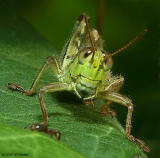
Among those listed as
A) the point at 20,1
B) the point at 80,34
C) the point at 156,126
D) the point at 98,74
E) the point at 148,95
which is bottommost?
the point at 156,126

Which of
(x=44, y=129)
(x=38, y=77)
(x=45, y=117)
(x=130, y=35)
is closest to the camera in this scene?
(x=44, y=129)

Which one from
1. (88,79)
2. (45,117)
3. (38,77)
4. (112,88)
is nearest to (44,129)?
(45,117)

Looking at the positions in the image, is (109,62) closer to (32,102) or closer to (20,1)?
(32,102)

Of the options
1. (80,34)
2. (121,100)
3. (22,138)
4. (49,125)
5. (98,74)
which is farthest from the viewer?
(80,34)

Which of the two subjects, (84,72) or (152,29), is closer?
(84,72)

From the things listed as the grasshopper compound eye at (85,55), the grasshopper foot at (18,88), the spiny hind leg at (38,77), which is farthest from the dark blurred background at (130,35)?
the grasshopper foot at (18,88)

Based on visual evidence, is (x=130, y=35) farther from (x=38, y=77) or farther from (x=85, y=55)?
(x=85, y=55)

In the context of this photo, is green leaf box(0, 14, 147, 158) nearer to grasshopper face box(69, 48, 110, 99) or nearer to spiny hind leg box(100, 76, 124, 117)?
spiny hind leg box(100, 76, 124, 117)

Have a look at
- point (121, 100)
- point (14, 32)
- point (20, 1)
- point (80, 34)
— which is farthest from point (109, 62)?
point (20, 1)
